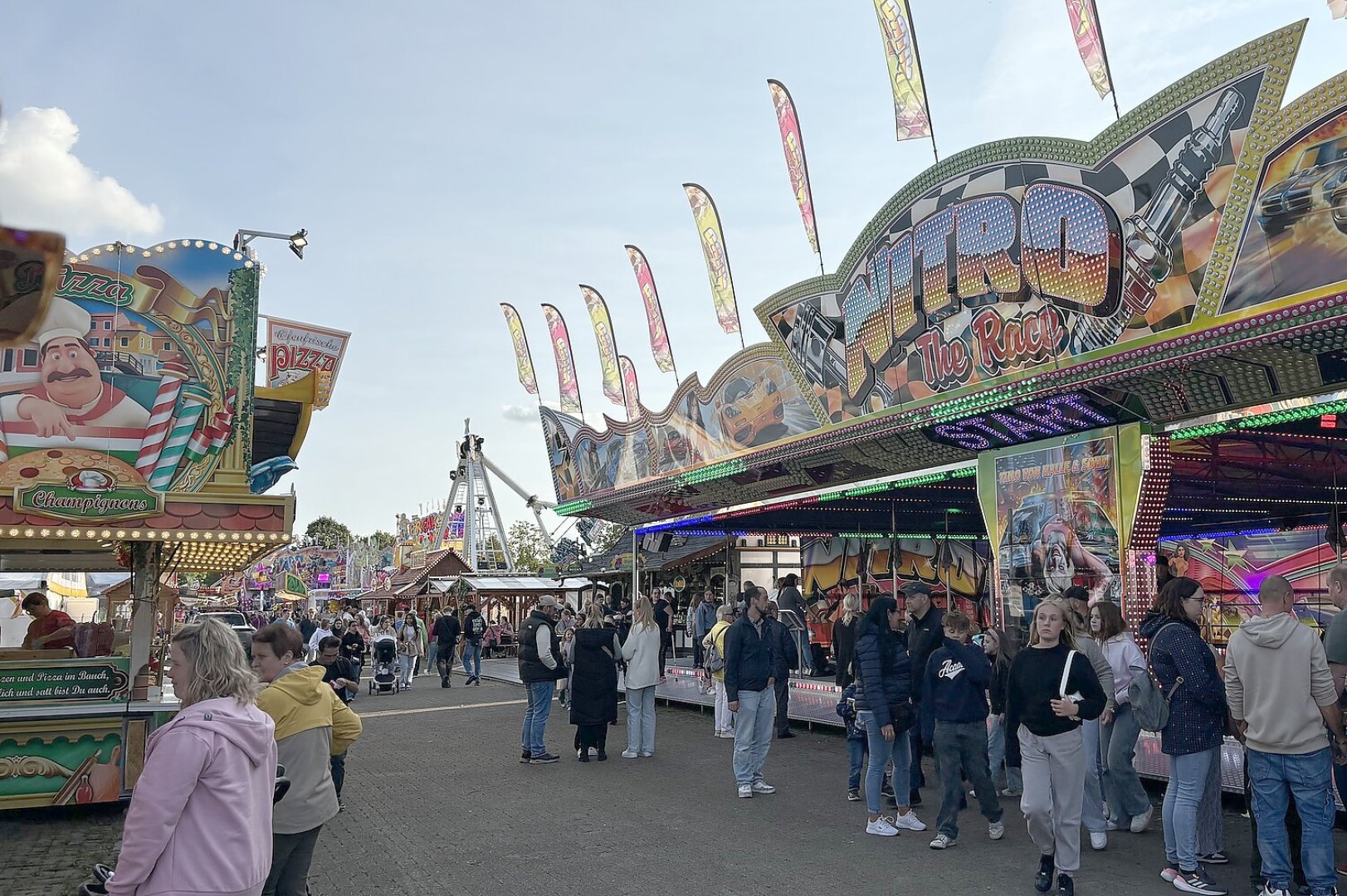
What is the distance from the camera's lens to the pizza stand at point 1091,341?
Result: 831cm

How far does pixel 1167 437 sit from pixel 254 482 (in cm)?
930

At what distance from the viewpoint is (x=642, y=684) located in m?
11.5

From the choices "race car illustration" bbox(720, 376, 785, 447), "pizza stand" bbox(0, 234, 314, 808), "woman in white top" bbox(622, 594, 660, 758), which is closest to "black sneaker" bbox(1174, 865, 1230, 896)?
"woman in white top" bbox(622, 594, 660, 758)

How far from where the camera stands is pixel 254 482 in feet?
33.2

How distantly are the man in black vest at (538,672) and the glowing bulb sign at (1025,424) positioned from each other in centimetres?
532

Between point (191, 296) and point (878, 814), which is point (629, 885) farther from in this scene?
point (191, 296)

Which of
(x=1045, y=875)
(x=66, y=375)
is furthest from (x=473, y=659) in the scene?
(x=1045, y=875)

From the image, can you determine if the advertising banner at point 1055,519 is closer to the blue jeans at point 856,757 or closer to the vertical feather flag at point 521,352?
the blue jeans at point 856,757

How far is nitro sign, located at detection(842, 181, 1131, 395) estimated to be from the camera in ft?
32.5

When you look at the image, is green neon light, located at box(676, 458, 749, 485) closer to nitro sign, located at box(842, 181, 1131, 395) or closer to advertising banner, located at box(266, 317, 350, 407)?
nitro sign, located at box(842, 181, 1131, 395)

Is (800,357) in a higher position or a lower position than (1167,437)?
higher

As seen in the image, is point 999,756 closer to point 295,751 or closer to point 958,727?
point 958,727

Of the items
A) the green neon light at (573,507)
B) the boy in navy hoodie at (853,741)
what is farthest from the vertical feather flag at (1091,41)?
the green neon light at (573,507)

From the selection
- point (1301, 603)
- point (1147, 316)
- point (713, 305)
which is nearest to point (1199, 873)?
point (1147, 316)
